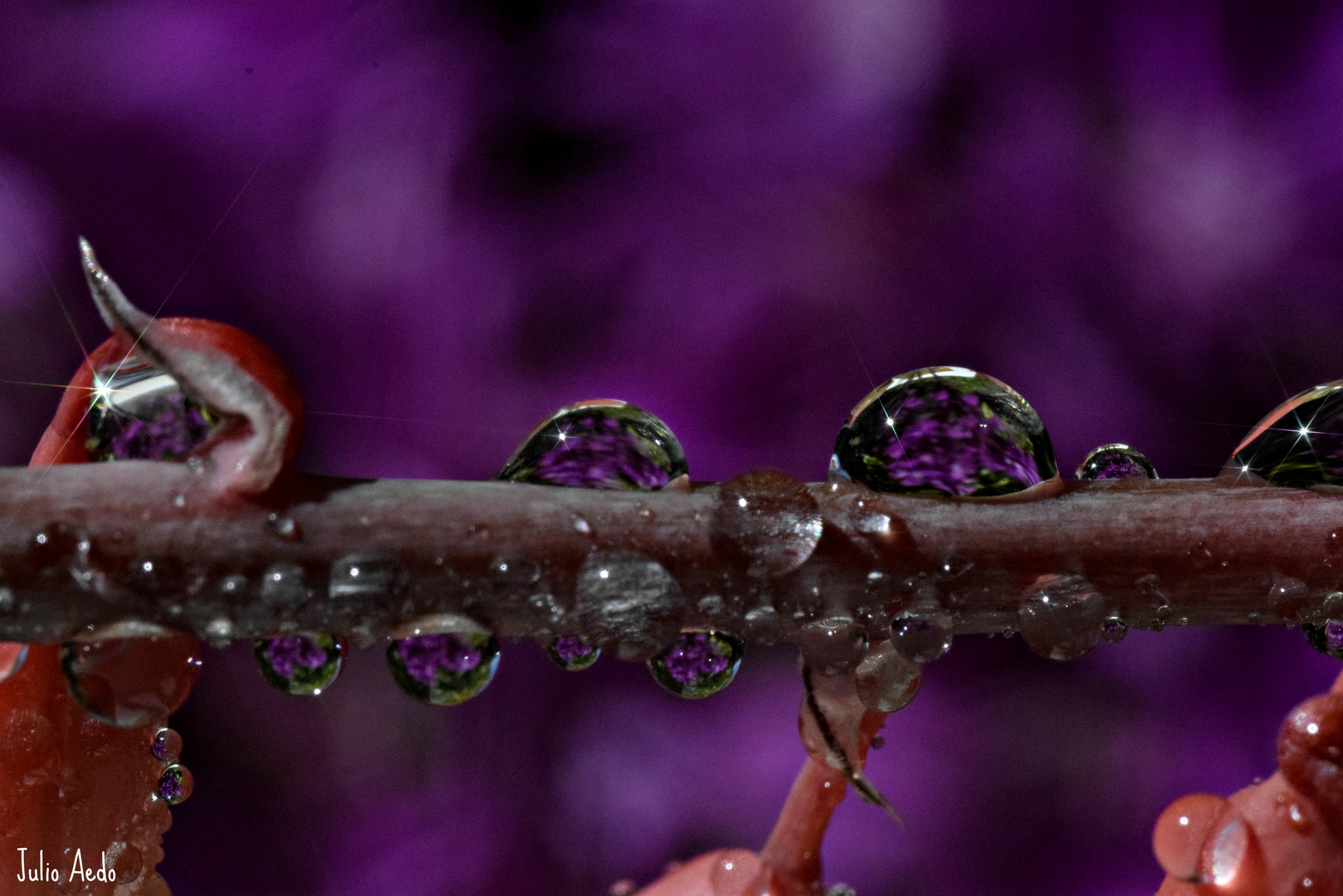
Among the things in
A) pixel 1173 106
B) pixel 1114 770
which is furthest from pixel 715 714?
pixel 1173 106

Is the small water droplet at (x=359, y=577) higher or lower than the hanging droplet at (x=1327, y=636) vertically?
higher

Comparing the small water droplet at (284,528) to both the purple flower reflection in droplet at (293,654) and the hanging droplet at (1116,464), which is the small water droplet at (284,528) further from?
the hanging droplet at (1116,464)

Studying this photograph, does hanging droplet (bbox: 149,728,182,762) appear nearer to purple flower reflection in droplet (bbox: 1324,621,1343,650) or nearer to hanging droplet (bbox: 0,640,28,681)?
hanging droplet (bbox: 0,640,28,681)

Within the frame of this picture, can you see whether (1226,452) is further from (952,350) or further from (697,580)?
(697,580)

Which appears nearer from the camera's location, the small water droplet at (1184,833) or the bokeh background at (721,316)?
the small water droplet at (1184,833)

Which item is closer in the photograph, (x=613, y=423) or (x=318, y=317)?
(x=613, y=423)

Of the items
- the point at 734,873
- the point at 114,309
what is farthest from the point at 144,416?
the point at 734,873

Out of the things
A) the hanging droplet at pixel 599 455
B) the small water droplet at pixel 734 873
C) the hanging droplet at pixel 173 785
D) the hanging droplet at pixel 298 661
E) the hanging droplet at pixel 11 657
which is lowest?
the small water droplet at pixel 734 873

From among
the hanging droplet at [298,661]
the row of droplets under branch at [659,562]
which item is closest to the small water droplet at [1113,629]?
the row of droplets under branch at [659,562]
